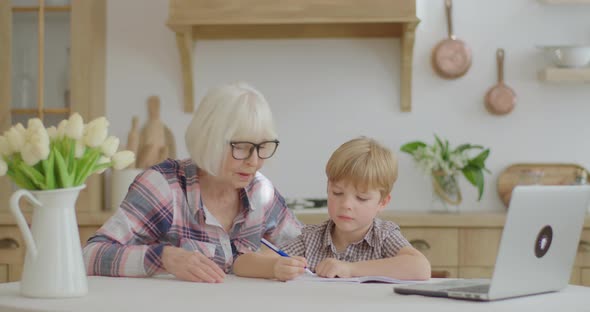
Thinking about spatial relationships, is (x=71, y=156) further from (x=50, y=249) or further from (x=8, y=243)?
(x=8, y=243)

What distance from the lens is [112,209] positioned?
3.94 m

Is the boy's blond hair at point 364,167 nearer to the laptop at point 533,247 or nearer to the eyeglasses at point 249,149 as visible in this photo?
the eyeglasses at point 249,149

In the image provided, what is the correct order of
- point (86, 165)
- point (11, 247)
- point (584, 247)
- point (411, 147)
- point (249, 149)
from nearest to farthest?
point (86, 165), point (249, 149), point (584, 247), point (11, 247), point (411, 147)

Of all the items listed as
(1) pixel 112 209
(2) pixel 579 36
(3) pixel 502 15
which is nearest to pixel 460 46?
(3) pixel 502 15

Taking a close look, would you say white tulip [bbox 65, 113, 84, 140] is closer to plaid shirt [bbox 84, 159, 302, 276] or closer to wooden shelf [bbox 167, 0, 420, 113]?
plaid shirt [bbox 84, 159, 302, 276]

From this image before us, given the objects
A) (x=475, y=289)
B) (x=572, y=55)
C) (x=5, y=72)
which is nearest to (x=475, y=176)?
(x=572, y=55)

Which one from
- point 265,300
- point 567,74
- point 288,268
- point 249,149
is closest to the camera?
point 265,300

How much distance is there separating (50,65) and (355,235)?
2299 mm

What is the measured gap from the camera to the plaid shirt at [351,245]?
205 centimetres

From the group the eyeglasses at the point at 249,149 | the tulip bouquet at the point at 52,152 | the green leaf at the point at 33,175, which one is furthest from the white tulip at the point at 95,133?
the eyeglasses at the point at 249,149

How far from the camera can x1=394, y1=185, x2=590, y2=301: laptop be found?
1429mm

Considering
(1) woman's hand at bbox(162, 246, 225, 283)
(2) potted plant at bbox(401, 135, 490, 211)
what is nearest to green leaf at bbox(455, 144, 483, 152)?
(2) potted plant at bbox(401, 135, 490, 211)

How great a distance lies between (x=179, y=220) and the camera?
7.03 feet

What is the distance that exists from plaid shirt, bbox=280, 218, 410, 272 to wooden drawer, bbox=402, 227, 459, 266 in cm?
141
